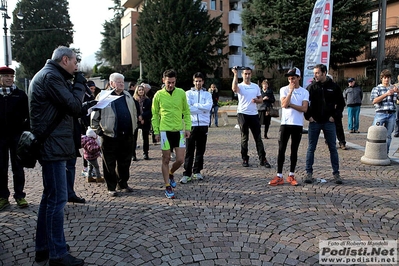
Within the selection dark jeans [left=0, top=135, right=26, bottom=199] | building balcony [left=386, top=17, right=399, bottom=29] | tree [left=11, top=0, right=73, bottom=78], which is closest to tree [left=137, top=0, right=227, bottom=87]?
tree [left=11, top=0, right=73, bottom=78]

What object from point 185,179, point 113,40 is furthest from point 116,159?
point 113,40

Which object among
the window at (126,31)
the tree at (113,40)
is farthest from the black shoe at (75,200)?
the tree at (113,40)

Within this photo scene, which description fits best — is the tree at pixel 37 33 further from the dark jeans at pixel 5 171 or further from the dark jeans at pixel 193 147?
the dark jeans at pixel 5 171

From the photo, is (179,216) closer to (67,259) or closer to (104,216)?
(104,216)

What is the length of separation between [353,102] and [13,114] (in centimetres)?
1075

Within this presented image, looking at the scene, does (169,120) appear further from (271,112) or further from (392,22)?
(392,22)

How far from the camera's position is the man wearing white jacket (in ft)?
20.4

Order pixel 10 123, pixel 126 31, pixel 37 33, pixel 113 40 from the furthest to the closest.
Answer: pixel 113 40
pixel 37 33
pixel 126 31
pixel 10 123

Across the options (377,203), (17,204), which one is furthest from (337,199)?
(17,204)

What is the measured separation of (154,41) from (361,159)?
2786 cm

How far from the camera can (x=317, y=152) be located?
29.1ft

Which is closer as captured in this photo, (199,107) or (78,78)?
(78,78)

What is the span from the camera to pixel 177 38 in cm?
3164

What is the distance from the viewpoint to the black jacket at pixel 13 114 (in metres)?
4.82
